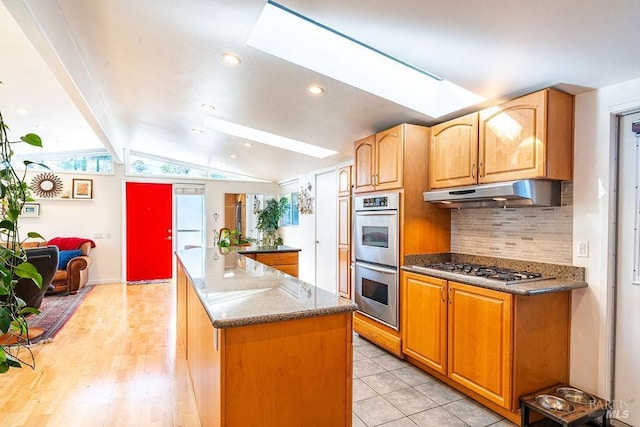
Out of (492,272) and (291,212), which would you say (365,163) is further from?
(291,212)

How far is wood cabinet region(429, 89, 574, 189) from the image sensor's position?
2242mm

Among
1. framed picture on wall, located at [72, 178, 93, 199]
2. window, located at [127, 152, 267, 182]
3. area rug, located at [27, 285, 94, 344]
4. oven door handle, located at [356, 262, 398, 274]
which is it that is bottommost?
area rug, located at [27, 285, 94, 344]

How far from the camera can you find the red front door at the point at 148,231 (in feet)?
22.4

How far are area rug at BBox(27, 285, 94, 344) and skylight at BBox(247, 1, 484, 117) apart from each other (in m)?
3.41

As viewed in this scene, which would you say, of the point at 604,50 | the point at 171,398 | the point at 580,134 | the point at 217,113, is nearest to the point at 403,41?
the point at 604,50

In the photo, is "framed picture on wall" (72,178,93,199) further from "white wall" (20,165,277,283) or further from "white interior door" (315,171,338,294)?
"white interior door" (315,171,338,294)

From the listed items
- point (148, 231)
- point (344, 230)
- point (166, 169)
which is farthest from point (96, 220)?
point (344, 230)

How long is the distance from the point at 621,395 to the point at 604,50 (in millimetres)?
2108

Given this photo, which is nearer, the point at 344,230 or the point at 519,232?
the point at 519,232

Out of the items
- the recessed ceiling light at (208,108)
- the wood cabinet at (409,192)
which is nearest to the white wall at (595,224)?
the wood cabinet at (409,192)

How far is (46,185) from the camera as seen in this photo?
20.4 ft

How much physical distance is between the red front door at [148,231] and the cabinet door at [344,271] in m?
3.88

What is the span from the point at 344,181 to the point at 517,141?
9.47 ft

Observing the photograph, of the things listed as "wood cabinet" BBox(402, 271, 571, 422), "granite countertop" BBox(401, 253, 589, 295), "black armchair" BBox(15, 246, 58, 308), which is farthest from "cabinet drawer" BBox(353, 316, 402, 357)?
"black armchair" BBox(15, 246, 58, 308)
